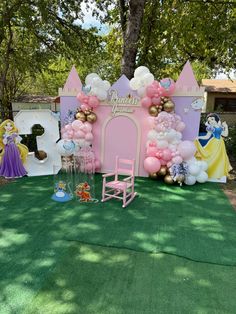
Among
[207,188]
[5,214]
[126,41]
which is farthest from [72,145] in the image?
[126,41]

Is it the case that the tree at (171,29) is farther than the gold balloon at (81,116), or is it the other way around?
the tree at (171,29)

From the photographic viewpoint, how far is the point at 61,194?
203 inches

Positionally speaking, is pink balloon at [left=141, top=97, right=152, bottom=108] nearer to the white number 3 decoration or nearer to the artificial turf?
the artificial turf

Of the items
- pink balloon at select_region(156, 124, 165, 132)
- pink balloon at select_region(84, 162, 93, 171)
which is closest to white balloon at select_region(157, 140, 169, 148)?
pink balloon at select_region(156, 124, 165, 132)

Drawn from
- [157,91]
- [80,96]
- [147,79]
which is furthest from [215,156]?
[80,96]

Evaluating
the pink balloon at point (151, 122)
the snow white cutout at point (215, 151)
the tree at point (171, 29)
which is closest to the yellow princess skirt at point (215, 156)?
the snow white cutout at point (215, 151)

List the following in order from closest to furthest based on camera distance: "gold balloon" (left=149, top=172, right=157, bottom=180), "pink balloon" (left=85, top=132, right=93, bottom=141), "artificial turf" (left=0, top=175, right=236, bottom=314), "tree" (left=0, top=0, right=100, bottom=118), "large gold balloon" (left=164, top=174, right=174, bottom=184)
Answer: "artificial turf" (left=0, top=175, right=236, bottom=314) < "large gold balloon" (left=164, top=174, right=174, bottom=184) < "gold balloon" (left=149, top=172, right=157, bottom=180) < "pink balloon" (left=85, top=132, right=93, bottom=141) < "tree" (left=0, top=0, right=100, bottom=118)

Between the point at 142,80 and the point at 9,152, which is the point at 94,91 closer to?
the point at 142,80

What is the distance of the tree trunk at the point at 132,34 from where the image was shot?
25.2ft

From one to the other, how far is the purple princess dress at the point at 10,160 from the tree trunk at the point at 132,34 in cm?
396

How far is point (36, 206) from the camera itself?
191 inches

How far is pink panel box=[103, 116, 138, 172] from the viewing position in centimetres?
652

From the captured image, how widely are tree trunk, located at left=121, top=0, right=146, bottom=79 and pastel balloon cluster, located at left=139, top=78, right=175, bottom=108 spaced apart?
248cm

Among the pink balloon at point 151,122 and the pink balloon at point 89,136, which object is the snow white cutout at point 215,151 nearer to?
the pink balloon at point 151,122
